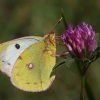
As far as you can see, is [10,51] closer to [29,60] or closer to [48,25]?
[29,60]

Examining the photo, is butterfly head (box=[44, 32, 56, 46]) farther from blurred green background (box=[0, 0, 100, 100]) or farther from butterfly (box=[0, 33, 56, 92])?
blurred green background (box=[0, 0, 100, 100])

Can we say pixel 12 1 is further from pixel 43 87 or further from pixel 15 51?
pixel 43 87

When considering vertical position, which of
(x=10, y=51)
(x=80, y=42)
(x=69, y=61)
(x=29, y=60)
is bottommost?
(x=69, y=61)

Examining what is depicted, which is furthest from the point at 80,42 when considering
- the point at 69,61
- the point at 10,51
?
the point at 10,51

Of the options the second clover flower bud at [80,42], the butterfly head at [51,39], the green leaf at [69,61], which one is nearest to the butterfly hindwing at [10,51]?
the butterfly head at [51,39]

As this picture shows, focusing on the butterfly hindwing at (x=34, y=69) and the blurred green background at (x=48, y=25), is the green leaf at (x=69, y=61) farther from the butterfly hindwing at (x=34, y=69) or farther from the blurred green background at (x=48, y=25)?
the blurred green background at (x=48, y=25)

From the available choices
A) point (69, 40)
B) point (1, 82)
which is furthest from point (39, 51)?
point (1, 82)
